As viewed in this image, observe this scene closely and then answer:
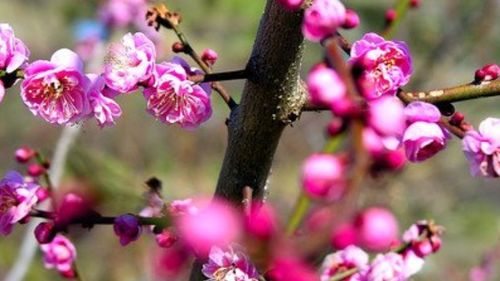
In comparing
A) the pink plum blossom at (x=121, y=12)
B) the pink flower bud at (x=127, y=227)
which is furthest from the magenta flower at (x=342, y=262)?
the pink plum blossom at (x=121, y=12)

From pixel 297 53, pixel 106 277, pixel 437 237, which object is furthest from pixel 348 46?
pixel 106 277

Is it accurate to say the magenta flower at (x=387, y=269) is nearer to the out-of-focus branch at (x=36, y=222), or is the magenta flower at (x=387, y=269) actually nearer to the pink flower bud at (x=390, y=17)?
the pink flower bud at (x=390, y=17)

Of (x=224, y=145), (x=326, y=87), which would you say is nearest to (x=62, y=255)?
(x=326, y=87)

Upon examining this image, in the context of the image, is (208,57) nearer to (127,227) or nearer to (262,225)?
(127,227)

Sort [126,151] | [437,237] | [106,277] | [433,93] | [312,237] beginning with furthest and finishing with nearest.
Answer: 1. [126,151]
2. [106,277]
3. [437,237]
4. [433,93]
5. [312,237]

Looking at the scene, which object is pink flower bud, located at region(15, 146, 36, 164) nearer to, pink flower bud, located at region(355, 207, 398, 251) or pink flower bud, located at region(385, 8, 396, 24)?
pink flower bud, located at region(385, 8, 396, 24)

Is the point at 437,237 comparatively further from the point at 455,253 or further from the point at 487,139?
the point at 455,253
